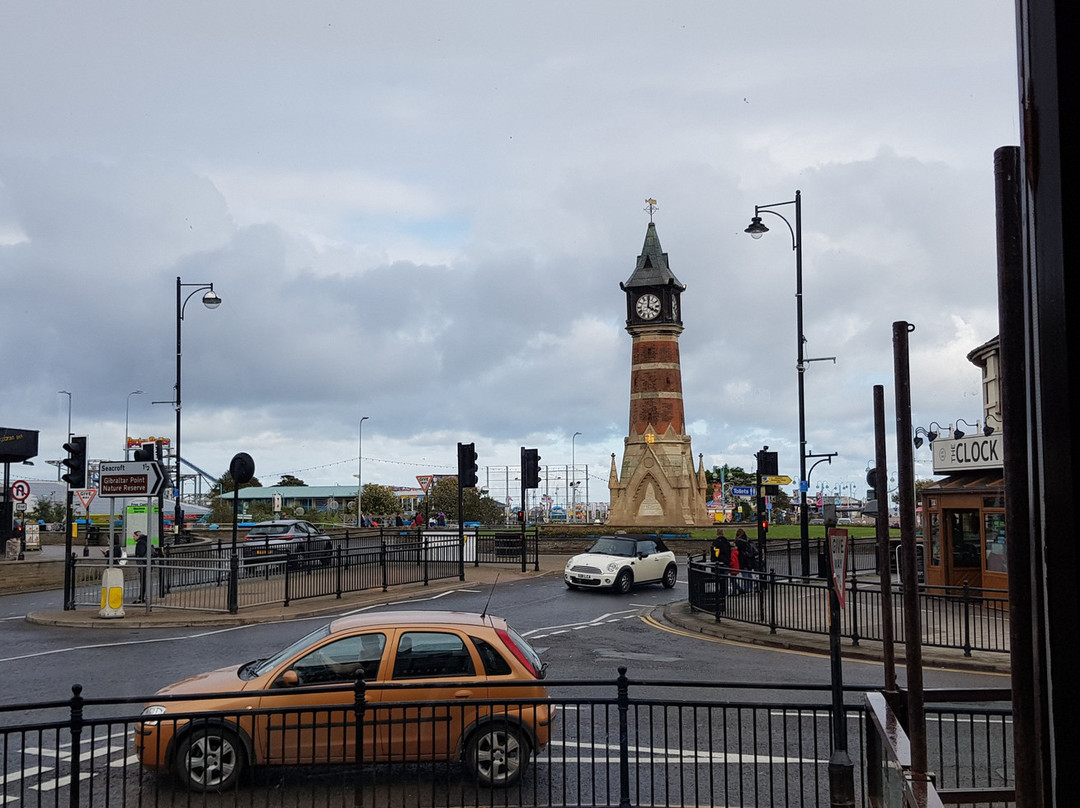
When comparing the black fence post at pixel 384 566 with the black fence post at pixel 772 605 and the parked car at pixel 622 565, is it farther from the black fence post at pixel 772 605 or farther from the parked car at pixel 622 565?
the black fence post at pixel 772 605

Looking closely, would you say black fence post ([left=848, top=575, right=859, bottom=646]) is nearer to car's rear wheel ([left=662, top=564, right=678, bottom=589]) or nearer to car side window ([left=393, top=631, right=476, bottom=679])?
car side window ([left=393, top=631, right=476, bottom=679])

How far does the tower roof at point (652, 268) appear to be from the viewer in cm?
6172

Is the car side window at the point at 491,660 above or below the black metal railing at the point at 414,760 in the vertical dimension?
above

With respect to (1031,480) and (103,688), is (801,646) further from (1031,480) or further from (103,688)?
(1031,480)

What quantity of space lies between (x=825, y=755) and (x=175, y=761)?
5.76 meters

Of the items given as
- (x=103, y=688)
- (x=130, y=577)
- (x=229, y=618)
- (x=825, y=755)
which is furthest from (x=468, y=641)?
(x=130, y=577)

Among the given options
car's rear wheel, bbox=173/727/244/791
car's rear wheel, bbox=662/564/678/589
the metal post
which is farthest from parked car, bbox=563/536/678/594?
the metal post

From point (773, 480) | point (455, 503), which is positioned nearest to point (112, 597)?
point (773, 480)

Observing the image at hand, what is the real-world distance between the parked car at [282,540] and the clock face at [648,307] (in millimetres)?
30066

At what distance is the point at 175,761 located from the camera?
7.59m

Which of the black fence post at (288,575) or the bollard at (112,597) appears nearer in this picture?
the bollard at (112,597)

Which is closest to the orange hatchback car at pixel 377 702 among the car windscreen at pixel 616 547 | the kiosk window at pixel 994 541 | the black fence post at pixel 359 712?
the black fence post at pixel 359 712

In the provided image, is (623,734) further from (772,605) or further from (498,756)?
(772,605)

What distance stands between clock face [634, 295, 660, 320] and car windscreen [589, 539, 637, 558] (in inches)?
1380
